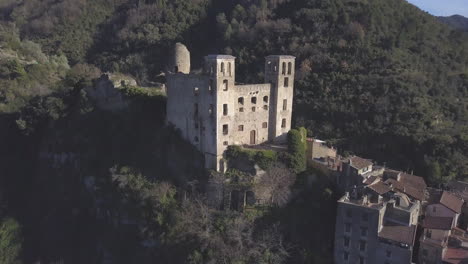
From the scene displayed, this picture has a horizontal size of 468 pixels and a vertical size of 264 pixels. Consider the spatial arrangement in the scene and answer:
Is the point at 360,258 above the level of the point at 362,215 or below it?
below

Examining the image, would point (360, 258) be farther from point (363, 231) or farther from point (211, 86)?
point (211, 86)

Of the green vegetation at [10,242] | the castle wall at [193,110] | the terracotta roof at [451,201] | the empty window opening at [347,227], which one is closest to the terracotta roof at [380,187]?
the empty window opening at [347,227]

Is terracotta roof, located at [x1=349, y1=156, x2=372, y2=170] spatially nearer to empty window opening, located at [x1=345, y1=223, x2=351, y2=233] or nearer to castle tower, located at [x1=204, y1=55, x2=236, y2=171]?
empty window opening, located at [x1=345, y1=223, x2=351, y2=233]

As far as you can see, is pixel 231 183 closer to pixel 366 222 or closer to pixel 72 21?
pixel 366 222

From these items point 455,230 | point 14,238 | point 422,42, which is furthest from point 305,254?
point 422,42

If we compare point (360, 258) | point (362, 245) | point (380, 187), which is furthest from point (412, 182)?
point (360, 258)
